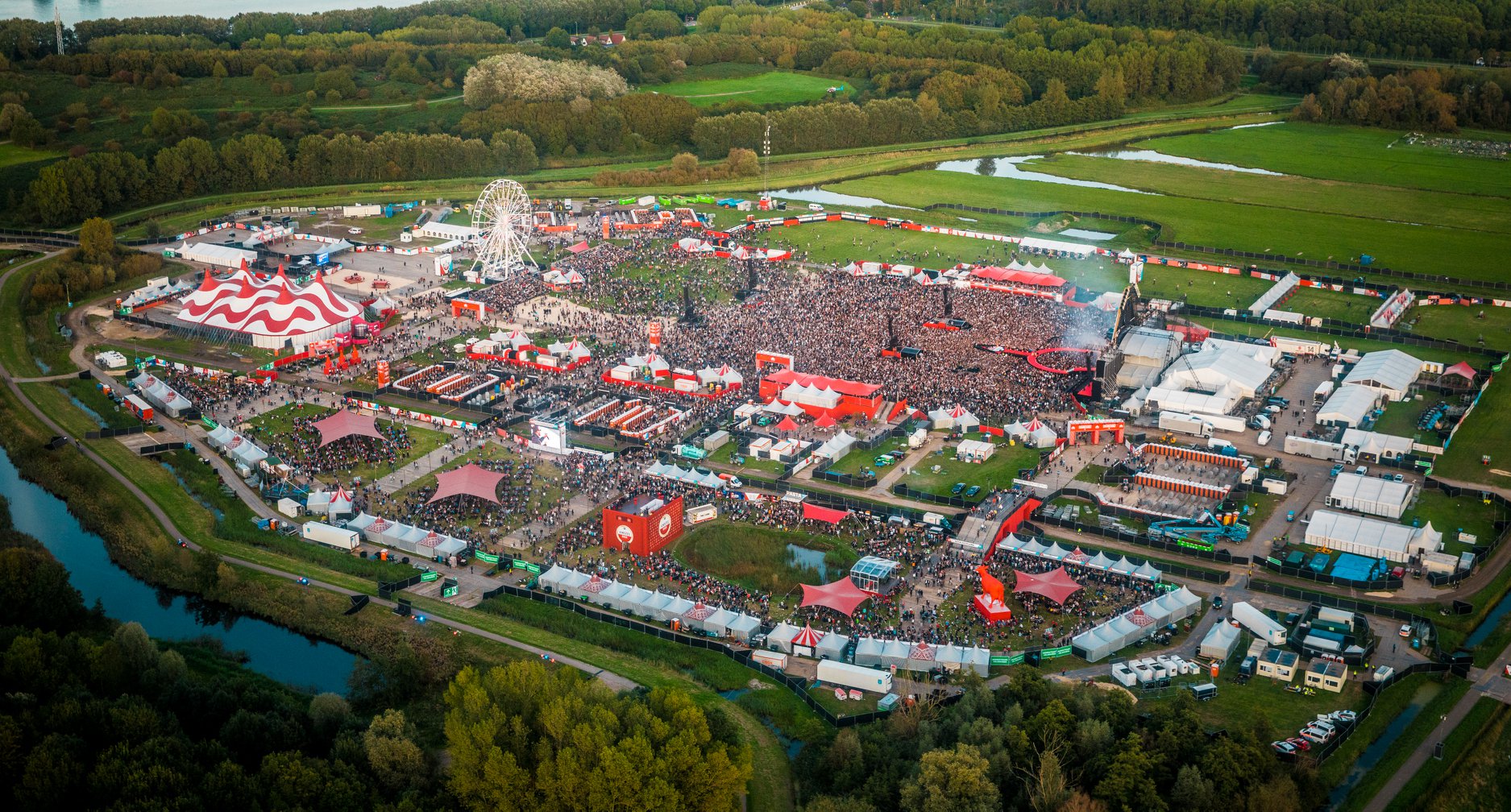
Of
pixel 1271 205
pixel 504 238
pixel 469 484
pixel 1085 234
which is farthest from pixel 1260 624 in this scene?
pixel 1271 205

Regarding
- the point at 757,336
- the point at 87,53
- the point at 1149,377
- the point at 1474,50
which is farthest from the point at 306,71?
the point at 1474,50

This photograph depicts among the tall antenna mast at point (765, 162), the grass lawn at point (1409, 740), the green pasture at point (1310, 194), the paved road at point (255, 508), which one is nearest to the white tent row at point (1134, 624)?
the grass lawn at point (1409, 740)

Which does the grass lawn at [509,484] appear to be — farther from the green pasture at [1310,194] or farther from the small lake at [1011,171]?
the small lake at [1011,171]

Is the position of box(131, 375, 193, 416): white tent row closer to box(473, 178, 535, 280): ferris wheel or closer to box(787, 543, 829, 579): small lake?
box(473, 178, 535, 280): ferris wheel

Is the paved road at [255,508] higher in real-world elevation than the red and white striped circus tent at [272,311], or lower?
lower

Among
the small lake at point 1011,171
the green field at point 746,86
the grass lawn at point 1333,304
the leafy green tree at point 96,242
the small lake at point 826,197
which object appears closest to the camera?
the grass lawn at point 1333,304

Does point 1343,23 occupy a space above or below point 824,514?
above

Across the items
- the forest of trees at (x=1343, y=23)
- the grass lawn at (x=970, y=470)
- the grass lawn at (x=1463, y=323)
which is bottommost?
the grass lawn at (x=970, y=470)

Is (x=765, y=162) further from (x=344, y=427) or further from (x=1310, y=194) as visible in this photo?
(x=344, y=427)
